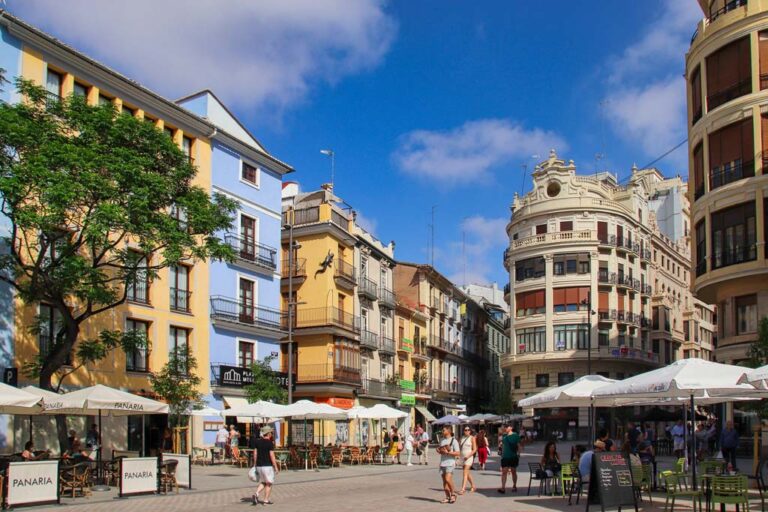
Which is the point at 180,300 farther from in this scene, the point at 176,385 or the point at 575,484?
the point at 575,484

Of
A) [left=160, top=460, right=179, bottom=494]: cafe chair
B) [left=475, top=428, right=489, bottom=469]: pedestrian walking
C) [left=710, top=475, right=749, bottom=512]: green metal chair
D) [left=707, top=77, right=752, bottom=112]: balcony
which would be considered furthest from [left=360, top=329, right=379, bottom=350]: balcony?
[left=710, top=475, right=749, bottom=512]: green metal chair

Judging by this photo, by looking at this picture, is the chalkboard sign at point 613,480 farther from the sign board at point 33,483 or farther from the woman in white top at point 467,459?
the sign board at point 33,483

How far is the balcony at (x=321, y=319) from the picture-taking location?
154 ft

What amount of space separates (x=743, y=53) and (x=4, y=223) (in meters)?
28.0

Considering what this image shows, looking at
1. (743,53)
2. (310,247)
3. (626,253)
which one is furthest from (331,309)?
(626,253)

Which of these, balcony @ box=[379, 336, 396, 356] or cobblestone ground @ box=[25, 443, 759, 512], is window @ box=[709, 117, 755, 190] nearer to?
cobblestone ground @ box=[25, 443, 759, 512]

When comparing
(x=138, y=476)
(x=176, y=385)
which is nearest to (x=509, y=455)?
(x=138, y=476)

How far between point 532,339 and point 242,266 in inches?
1450

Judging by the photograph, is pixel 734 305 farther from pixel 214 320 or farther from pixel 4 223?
pixel 4 223

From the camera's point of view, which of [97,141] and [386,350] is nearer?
[97,141]

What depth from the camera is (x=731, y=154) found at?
33.6 metres

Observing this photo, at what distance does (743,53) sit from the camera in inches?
1314

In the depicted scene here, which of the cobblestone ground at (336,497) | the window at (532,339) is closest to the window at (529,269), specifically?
the window at (532,339)

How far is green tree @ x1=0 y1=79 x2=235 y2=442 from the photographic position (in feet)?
72.1
